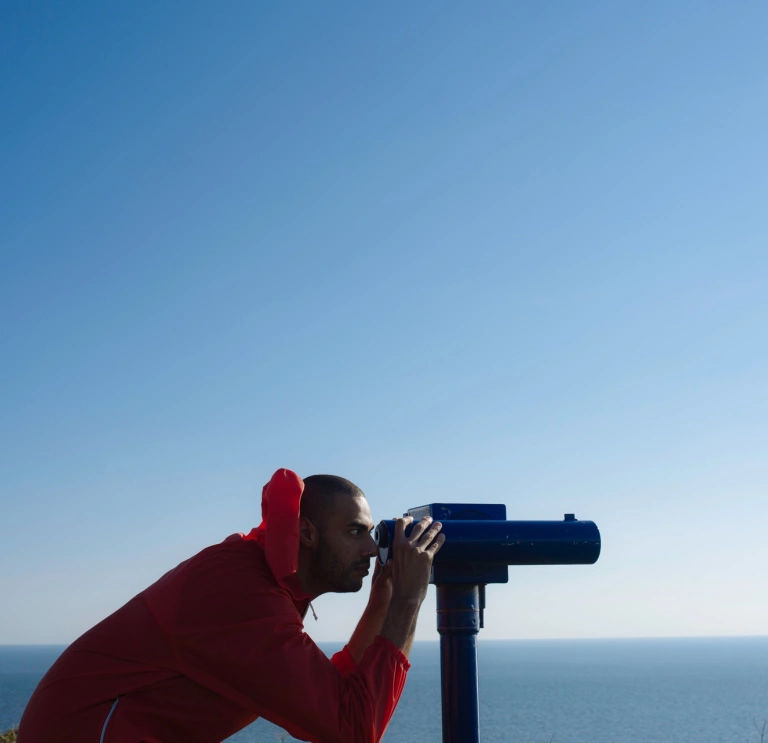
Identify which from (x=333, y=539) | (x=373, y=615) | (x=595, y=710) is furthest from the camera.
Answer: (x=595, y=710)

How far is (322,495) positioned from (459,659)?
66 cm

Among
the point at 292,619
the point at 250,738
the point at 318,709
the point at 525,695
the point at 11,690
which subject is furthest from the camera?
the point at 11,690

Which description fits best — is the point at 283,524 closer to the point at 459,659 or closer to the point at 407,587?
the point at 407,587

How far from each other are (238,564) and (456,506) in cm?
73

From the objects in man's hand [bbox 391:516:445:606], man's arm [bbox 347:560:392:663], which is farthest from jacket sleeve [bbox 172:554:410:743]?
man's arm [bbox 347:560:392:663]

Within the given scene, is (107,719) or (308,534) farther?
(308,534)

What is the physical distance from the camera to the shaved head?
110 inches

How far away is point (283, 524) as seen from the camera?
8.67 ft

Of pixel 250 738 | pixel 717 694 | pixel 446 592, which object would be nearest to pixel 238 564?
pixel 446 592

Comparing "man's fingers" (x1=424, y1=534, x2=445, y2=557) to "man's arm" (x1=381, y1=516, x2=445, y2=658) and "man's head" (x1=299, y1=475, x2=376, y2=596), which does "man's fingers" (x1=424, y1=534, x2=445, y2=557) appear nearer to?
"man's arm" (x1=381, y1=516, x2=445, y2=658)

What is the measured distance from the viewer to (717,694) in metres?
103

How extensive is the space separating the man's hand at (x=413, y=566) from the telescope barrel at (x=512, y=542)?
7cm

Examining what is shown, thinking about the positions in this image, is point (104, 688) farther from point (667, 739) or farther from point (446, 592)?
point (667, 739)

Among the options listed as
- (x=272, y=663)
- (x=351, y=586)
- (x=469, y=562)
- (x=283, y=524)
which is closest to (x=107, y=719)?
(x=272, y=663)
